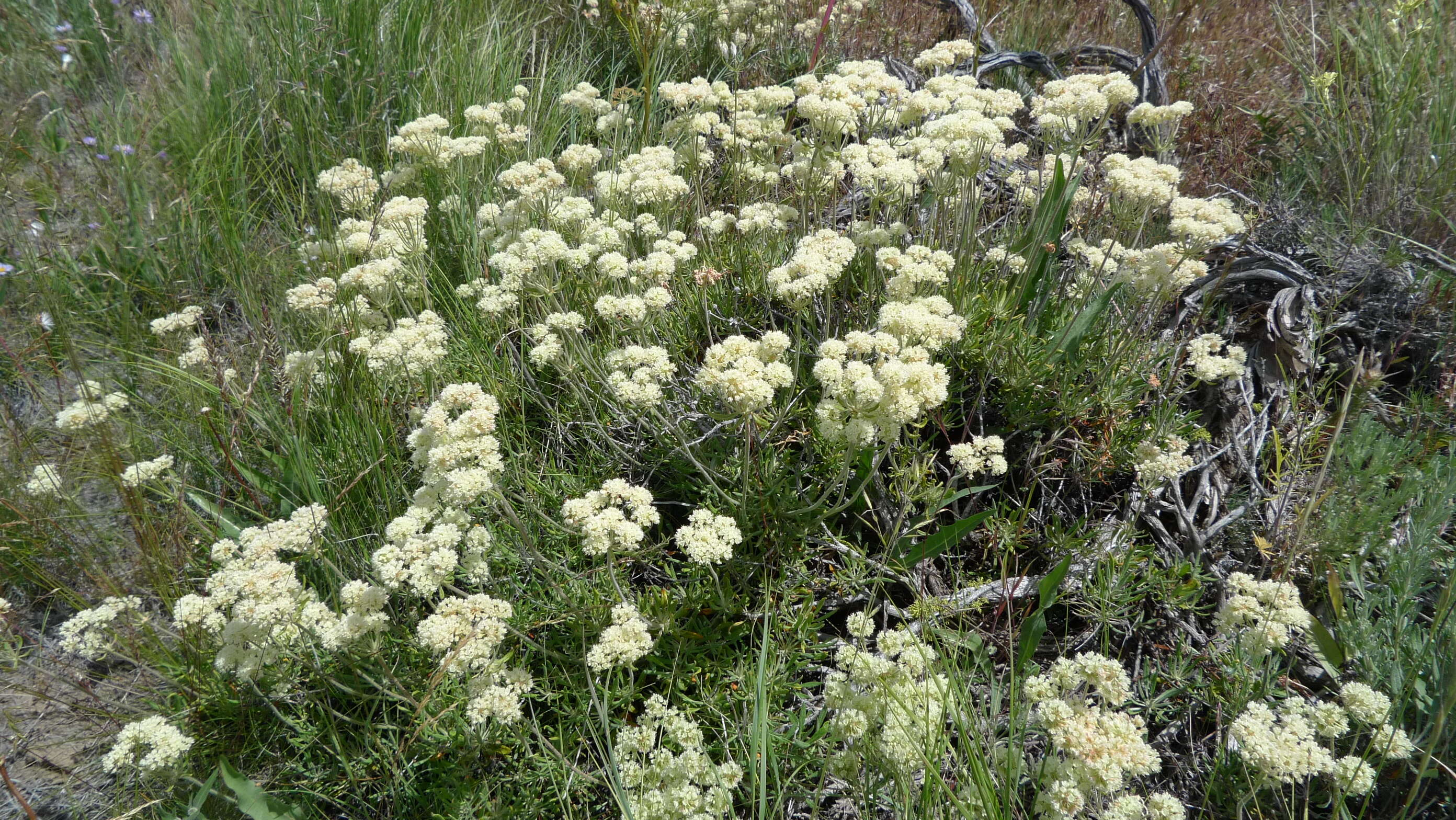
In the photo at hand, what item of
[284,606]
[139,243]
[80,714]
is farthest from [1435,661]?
[139,243]

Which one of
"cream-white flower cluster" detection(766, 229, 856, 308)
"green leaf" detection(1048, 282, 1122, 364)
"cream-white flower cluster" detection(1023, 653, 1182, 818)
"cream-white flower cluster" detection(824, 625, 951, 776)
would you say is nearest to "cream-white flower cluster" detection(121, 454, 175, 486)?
"cream-white flower cluster" detection(766, 229, 856, 308)

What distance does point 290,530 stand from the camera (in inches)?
85.0

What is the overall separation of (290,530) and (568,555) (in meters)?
0.85

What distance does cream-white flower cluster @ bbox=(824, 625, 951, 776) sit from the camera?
172cm

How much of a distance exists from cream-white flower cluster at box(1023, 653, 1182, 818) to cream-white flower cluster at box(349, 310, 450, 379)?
6.63 ft

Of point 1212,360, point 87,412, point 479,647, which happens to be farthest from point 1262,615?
point 87,412

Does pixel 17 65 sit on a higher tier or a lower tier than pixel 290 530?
higher

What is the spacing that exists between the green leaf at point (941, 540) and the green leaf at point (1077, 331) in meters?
0.73

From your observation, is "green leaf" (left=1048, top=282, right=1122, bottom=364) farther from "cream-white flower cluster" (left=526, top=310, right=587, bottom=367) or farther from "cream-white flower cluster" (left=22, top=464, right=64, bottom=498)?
"cream-white flower cluster" (left=22, top=464, right=64, bottom=498)

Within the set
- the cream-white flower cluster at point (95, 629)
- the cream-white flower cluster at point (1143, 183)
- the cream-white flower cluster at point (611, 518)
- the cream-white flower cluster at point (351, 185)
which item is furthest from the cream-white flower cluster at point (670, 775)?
the cream-white flower cluster at point (351, 185)

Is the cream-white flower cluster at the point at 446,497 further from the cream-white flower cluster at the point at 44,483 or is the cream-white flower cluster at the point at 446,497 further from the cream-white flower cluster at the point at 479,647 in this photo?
the cream-white flower cluster at the point at 44,483

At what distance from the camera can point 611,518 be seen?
1.94m

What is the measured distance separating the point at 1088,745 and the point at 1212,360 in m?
1.48

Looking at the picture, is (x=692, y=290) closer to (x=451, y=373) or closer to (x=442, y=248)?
(x=451, y=373)
